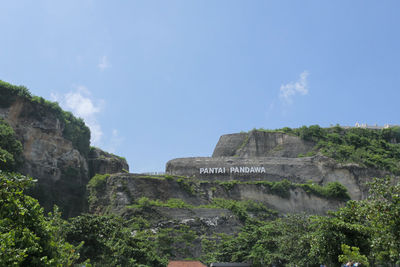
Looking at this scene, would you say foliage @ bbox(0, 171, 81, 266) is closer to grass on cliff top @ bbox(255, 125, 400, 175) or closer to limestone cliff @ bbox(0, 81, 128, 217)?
limestone cliff @ bbox(0, 81, 128, 217)

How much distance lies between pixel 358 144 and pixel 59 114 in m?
42.0

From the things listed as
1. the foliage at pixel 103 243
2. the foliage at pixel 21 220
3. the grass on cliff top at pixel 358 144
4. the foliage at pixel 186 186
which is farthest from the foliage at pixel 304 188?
the foliage at pixel 21 220

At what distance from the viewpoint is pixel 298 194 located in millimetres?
47906

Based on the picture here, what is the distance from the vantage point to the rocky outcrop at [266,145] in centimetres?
5819

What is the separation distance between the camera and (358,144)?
59875 mm

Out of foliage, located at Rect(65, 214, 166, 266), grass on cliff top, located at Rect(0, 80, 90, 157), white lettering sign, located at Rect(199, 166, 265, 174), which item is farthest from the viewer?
white lettering sign, located at Rect(199, 166, 265, 174)

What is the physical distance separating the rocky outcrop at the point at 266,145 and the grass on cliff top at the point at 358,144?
1.23 m

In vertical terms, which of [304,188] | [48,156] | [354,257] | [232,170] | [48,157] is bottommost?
[354,257]

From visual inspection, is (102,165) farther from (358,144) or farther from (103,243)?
(358,144)

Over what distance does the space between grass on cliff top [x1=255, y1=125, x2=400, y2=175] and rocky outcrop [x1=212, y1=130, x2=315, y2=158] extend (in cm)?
123

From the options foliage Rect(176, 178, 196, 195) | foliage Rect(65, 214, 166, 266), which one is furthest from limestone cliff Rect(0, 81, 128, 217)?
foliage Rect(65, 214, 166, 266)

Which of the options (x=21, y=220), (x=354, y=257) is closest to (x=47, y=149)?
(x=21, y=220)

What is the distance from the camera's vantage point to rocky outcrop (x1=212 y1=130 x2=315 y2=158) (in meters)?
58.2

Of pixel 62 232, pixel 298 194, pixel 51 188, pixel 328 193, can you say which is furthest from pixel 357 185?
pixel 62 232
